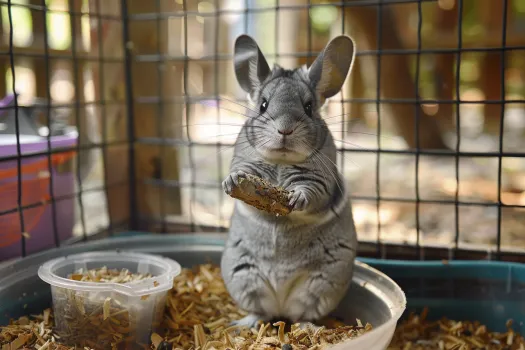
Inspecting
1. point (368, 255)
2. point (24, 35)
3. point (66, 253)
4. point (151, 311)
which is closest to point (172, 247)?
point (66, 253)

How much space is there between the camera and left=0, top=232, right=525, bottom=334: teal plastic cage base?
2348 millimetres

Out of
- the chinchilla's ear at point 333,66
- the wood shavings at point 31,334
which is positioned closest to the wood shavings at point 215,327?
the wood shavings at point 31,334

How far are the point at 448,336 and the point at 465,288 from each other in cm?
27

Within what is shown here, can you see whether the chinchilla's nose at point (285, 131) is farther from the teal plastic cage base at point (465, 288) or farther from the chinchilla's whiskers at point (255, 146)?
the teal plastic cage base at point (465, 288)

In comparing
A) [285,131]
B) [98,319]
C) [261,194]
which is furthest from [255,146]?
[98,319]

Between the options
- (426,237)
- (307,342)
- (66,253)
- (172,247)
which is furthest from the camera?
(426,237)

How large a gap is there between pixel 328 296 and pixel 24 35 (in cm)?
200

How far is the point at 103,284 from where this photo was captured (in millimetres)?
1902

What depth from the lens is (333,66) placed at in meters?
2.04

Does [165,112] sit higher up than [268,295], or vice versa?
[165,112]

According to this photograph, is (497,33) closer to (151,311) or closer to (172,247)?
(172,247)

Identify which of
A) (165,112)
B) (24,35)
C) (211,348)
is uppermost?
(24,35)

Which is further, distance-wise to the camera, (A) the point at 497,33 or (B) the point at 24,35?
(A) the point at 497,33

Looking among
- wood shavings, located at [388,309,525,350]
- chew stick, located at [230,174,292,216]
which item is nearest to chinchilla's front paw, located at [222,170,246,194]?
chew stick, located at [230,174,292,216]
